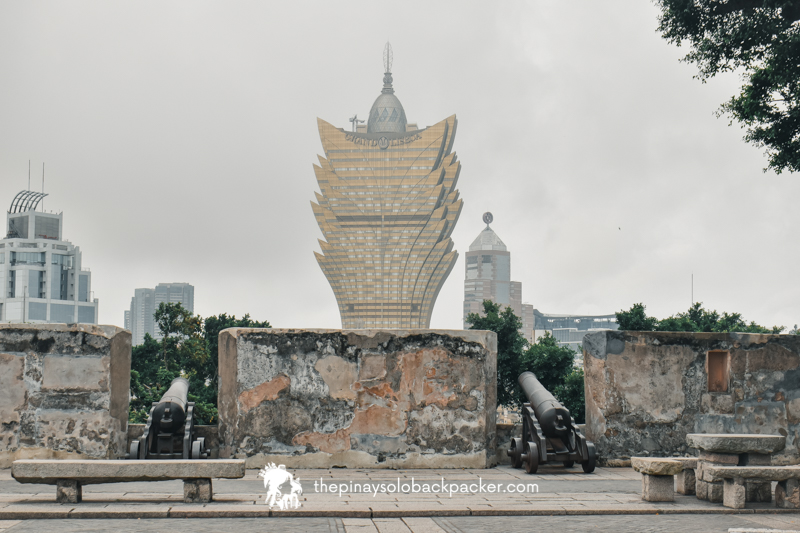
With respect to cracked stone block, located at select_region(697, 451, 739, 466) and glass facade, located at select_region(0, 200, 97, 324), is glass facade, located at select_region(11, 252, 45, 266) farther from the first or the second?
cracked stone block, located at select_region(697, 451, 739, 466)

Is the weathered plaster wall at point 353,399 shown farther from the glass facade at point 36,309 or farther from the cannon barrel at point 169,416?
the glass facade at point 36,309

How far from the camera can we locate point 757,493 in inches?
248

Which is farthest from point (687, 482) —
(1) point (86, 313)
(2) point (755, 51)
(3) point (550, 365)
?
(1) point (86, 313)

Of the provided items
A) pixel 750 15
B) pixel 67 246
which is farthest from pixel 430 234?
pixel 750 15

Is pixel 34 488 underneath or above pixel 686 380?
underneath

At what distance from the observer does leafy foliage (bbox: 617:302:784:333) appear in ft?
86.4

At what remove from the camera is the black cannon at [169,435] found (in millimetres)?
7855

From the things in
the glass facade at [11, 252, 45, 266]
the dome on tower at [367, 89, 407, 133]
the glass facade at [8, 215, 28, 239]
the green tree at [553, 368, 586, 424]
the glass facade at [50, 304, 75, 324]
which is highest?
the dome on tower at [367, 89, 407, 133]

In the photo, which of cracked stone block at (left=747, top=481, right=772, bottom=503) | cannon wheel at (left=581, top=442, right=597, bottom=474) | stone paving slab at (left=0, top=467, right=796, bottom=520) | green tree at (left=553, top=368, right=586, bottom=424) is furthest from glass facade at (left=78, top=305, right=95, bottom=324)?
cracked stone block at (left=747, top=481, right=772, bottom=503)

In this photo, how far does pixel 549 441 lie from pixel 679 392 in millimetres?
1688

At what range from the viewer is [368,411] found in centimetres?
833

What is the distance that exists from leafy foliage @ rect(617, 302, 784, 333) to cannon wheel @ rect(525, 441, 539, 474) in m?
15.1

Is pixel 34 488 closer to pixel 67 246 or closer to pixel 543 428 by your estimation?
pixel 543 428

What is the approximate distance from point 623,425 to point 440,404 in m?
1.98
